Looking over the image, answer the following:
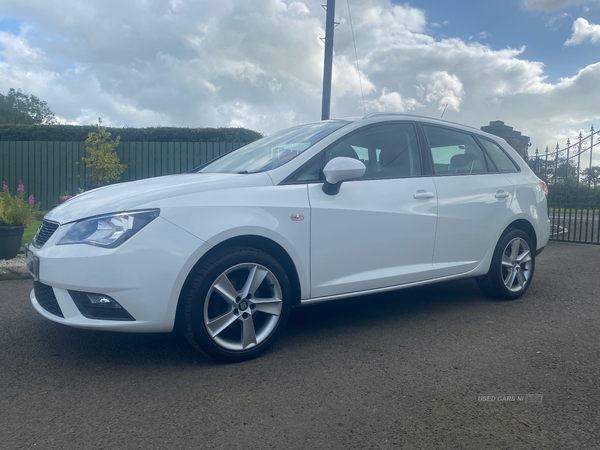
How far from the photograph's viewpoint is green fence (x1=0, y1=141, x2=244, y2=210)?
14805 millimetres

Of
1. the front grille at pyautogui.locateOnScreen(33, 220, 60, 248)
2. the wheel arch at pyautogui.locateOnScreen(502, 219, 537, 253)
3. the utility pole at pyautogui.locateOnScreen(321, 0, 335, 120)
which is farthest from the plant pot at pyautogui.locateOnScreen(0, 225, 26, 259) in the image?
the wheel arch at pyautogui.locateOnScreen(502, 219, 537, 253)

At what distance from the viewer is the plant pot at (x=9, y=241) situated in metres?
6.77

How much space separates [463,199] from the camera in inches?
184

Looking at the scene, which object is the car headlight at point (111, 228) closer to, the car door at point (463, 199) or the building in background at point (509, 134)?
the car door at point (463, 199)

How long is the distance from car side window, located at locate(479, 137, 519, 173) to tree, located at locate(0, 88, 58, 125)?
4591cm

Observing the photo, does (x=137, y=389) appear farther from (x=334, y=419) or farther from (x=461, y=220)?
(x=461, y=220)

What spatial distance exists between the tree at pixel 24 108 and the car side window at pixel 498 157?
Answer: 4591 centimetres

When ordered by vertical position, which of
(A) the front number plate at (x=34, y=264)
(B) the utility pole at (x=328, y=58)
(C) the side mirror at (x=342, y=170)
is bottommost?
(A) the front number plate at (x=34, y=264)

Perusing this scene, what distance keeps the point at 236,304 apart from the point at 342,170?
3.79ft

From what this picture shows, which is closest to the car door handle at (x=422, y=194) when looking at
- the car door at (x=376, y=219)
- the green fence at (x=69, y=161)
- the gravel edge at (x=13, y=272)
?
the car door at (x=376, y=219)

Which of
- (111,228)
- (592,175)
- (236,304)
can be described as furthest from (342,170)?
(592,175)

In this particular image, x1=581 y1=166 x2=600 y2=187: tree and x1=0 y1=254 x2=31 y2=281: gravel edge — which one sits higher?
x1=581 y1=166 x2=600 y2=187: tree

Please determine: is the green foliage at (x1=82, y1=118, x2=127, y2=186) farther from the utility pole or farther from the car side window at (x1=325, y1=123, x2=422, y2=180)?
the car side window at (x1=325, y1=123, x2=422, y2=180)

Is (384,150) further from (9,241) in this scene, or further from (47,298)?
(9,241)
